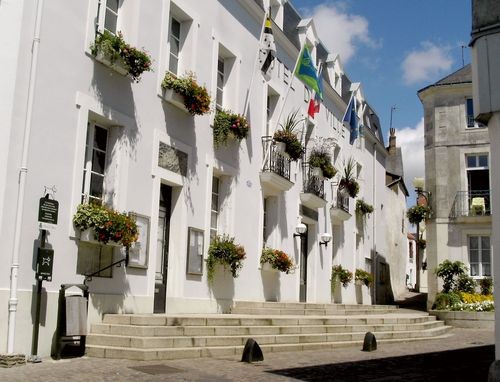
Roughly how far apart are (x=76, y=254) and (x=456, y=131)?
2052 cm

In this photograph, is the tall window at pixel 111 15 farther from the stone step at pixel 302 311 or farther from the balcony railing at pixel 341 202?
the balcony railing at pixel 341 202

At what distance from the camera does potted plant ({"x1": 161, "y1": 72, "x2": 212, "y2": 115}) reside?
1309 centimetres

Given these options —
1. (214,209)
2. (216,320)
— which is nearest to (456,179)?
(214,209)

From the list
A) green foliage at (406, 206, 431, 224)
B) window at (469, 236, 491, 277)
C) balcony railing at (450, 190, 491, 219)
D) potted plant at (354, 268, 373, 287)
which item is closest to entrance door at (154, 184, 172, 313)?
potted plant at (354, 268, 373, 287)

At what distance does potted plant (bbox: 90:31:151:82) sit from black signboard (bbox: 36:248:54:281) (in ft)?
11.9

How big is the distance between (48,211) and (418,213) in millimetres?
19901

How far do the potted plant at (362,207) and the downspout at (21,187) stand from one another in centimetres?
1880

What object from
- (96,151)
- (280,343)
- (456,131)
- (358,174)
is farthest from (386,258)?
(96,151)

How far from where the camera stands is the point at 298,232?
1933cm

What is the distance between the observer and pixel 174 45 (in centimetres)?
1418

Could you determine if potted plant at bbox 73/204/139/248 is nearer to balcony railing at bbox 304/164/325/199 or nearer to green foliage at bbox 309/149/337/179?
balcony railing at bbox 304/164/325/199

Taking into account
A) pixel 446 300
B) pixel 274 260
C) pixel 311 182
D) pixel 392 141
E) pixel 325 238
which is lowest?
pixel 446 300

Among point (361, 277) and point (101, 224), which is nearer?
point (101, 224)

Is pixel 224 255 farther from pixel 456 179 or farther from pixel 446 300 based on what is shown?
pixel 456 179
